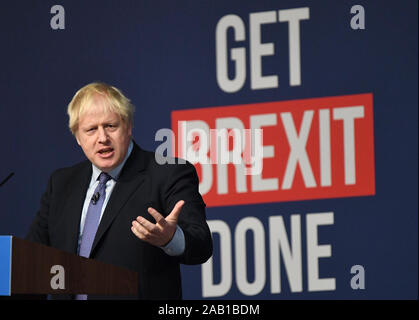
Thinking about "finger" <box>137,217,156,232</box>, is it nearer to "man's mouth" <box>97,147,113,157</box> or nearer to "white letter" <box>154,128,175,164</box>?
"man's mouth" <box>97,147,113,157</box>

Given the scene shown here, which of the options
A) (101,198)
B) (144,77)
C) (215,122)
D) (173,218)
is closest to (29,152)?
(144,77)

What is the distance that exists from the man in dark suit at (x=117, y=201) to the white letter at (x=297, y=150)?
1.70 metres

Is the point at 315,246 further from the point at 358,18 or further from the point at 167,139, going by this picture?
the point at 358,18

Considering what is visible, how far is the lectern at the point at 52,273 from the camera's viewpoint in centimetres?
236

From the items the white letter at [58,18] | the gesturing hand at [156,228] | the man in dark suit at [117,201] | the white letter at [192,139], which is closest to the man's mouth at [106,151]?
the man in dark suit at [117,201]

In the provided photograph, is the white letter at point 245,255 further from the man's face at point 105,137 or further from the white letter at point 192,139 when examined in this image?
the man's face at point 105,137

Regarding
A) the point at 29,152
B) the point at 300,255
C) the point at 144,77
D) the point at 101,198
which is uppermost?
the point at 144,77

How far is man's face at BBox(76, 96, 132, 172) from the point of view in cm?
338

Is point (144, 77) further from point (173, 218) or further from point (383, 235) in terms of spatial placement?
point (173, 218)

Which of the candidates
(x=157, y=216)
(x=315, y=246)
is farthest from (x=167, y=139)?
(x=157, y=216)

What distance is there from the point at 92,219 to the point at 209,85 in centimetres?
213

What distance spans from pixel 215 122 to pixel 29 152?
1.19 meters
